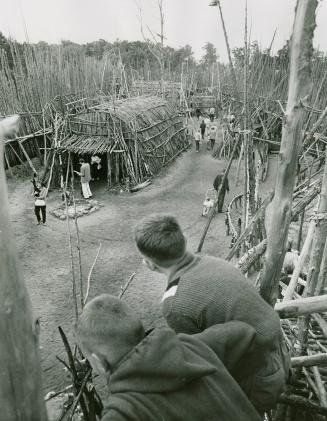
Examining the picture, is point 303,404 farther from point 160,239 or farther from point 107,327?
point 107,327

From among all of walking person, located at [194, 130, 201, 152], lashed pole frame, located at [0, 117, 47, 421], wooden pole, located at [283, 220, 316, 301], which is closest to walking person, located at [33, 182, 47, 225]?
wooden pole, located at [283, 220, 316, 301]

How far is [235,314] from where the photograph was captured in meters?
1.67

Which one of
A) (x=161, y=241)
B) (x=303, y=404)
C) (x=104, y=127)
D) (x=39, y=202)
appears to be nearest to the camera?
(x=161, y=241)

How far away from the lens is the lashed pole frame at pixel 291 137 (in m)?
1.62

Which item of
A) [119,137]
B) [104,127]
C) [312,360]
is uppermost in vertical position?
[312,360]

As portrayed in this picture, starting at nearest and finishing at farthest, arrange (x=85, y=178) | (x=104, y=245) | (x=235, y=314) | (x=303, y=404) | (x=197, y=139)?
1. (x=235, y=314)
2. (x=303, y=404)
3. (x=104, y=245)
4. (x=85, y=178)
5. (x=197, y=139)

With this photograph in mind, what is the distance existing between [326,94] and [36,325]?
1210cm

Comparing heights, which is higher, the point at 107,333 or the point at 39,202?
the point at 107,333

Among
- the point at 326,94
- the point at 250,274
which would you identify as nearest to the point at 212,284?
the point at 250,274

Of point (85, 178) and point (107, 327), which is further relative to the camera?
point (85, 178)

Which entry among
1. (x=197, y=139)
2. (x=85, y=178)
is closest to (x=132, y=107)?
(x=85, y=178)

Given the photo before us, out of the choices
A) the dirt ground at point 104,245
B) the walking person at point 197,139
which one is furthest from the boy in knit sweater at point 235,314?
the walking person at point 197,139

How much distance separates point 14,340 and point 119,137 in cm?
1293

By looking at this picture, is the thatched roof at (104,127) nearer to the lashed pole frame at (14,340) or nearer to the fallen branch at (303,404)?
the fallen branch at (303,404)
